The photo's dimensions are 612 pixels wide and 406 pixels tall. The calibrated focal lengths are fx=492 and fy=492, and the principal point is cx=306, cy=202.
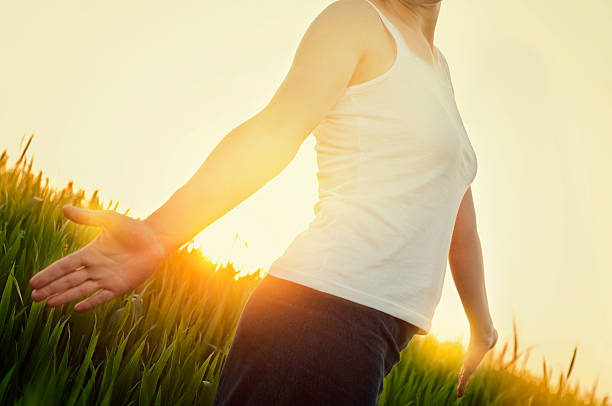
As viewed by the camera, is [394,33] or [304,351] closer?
[304,351]

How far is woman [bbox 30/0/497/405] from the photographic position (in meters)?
0.77

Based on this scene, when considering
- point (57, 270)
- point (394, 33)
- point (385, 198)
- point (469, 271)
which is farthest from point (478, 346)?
point (57, 270)

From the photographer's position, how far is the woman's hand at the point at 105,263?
0.74m

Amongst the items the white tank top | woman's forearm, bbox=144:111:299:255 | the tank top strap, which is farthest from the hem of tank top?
the tank top strap

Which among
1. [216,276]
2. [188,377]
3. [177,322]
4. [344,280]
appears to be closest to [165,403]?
[188,377]

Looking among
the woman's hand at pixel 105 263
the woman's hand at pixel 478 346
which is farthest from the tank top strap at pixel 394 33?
the woman's hand at pixel 478 346

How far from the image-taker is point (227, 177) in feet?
2.60

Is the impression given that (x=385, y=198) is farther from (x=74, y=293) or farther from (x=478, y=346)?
(x=478, y=346)

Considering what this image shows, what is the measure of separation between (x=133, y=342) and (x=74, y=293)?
0.97 metres

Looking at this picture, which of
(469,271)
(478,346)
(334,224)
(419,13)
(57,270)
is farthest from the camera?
(478,346)

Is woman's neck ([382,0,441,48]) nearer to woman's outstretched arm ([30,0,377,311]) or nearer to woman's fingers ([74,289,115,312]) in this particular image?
woman's outstretched arm ([30,0,377,311])

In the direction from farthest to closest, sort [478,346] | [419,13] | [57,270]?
[478,346] < [419,13] < [57,270]

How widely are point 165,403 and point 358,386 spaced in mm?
726

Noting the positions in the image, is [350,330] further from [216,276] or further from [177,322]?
[216,276]
